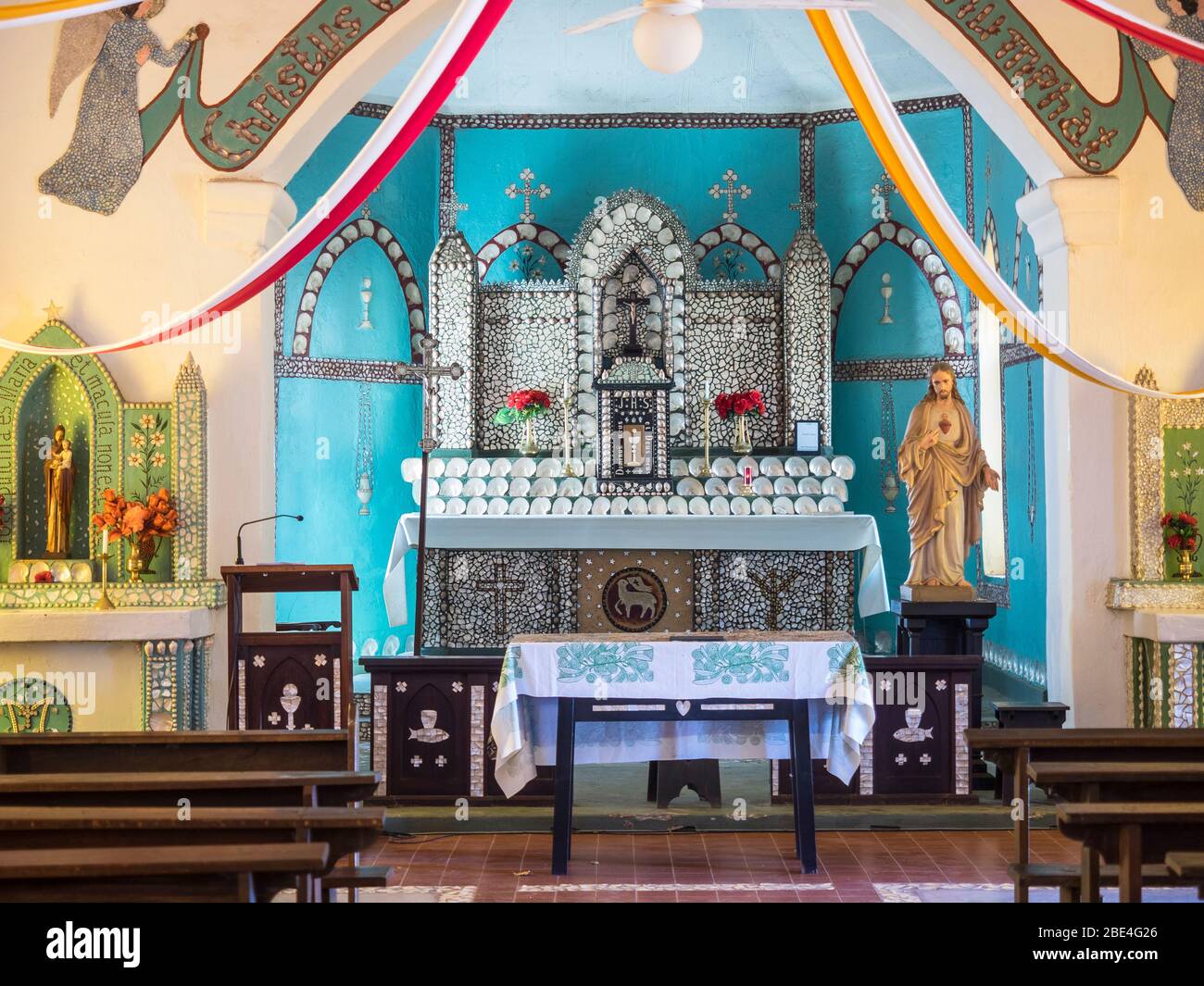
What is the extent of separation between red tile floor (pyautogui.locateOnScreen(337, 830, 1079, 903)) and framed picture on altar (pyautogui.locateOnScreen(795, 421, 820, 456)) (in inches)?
212

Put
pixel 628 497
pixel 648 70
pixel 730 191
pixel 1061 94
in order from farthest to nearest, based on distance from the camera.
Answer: pixel 730 191, pixel 648 70, pixel 628 497, pixel 1061 94

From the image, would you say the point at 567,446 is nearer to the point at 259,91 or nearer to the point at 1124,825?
the point at 259,91

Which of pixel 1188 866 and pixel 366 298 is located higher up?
pixel 366 298

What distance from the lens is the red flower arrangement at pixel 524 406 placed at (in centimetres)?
1187

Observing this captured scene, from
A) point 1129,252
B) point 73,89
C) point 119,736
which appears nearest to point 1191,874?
point 119,736

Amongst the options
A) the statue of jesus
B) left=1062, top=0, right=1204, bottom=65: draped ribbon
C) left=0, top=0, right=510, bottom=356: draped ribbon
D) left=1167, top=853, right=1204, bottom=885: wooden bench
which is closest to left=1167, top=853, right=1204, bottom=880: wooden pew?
left=1167, top=853, right=1204, bottom=885: wooden bench

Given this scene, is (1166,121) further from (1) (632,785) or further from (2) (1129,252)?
(1) (632,785)

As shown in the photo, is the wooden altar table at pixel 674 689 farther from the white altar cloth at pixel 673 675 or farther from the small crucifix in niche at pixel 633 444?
the small crucifix in niche at pixel 633 444

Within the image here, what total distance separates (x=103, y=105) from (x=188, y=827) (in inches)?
221

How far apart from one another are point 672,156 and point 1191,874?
34.9 ft

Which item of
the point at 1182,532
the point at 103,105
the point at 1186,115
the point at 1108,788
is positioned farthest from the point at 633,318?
the point at 1108,788

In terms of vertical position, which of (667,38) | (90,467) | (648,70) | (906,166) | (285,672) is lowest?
(285,672)

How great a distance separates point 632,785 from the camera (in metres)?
8.40

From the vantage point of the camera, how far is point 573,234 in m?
13.3
